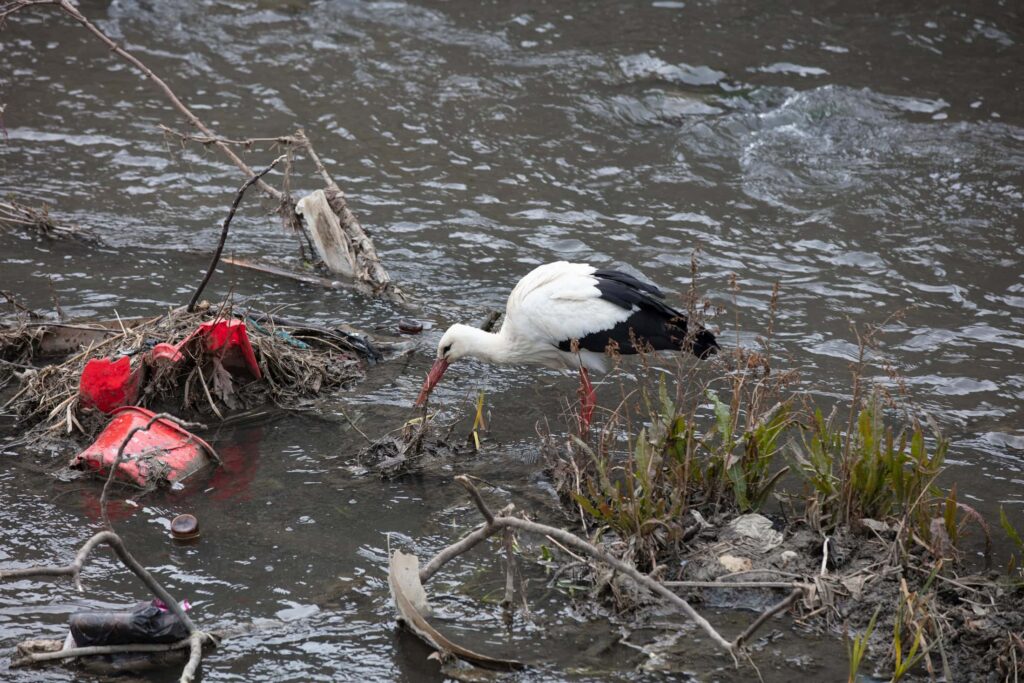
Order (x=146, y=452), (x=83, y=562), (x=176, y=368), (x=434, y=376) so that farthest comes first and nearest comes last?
(x=434, y=376)
(x=176, y=368)
(x=146, y=452)
(x=83, y=562)

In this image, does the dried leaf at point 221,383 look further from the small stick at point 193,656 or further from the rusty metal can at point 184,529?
the small stick at point 193,656

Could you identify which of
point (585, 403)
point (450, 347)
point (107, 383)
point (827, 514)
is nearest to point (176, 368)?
point (107, 383)

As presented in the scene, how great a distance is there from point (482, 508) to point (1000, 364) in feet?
14.1

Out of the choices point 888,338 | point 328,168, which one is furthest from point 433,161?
point 888,338

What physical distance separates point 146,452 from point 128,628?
4.74ft

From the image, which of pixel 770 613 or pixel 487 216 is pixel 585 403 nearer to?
pixel 770 613

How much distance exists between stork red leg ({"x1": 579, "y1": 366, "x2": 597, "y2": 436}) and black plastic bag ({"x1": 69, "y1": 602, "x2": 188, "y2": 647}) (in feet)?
7.29

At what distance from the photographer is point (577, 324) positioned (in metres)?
5.97

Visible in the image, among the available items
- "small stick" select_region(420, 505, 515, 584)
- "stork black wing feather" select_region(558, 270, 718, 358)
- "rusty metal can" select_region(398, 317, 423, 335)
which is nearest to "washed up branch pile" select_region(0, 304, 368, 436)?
"rusty metal can" select_region(398, 317, 423, 335)

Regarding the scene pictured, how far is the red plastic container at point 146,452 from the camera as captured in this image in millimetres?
5023

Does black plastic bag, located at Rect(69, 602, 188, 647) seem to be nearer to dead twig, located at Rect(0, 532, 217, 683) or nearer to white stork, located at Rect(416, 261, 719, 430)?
dead twig, located at Rect(0, 532, 217, 683)

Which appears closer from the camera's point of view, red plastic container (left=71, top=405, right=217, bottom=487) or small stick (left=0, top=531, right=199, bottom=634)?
small stick (left=0, top=531, right=199, bottom=634)

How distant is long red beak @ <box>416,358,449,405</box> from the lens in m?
5.95

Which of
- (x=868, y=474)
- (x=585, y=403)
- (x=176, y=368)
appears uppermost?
(x=868, y=474)
